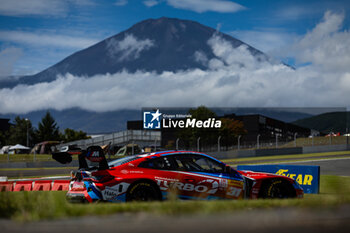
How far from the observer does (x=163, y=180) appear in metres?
8.30

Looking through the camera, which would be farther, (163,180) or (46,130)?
(46,130)

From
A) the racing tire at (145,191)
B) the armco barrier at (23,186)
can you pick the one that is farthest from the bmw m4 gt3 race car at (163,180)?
the armco barrier at (23,186)

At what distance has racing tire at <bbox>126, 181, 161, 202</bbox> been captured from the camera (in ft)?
26.2

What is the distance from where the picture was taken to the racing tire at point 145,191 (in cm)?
798

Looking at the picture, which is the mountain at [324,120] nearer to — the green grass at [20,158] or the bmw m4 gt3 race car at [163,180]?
the green grass at [20,158]

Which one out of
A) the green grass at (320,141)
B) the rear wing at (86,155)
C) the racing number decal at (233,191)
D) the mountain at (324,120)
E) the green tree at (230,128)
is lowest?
the racing number decal at (233,191)

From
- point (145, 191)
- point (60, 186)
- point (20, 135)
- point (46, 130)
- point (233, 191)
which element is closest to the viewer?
point (145, 191)

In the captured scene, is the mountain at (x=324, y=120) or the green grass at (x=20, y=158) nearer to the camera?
the green grass at (x=20, y=158)

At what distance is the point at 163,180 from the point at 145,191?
16.6 inches

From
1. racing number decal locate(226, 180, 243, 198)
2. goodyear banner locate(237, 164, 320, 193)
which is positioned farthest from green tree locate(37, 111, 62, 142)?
racing number decal locate(226, 180, 243, 198)

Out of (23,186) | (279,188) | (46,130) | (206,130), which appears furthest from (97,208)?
(46,130)

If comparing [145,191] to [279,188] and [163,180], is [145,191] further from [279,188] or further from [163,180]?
[279,188]

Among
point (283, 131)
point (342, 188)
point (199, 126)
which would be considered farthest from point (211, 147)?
point (283, 131)

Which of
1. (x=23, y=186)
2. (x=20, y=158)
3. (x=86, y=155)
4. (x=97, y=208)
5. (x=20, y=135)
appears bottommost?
(x=20, y=158)
